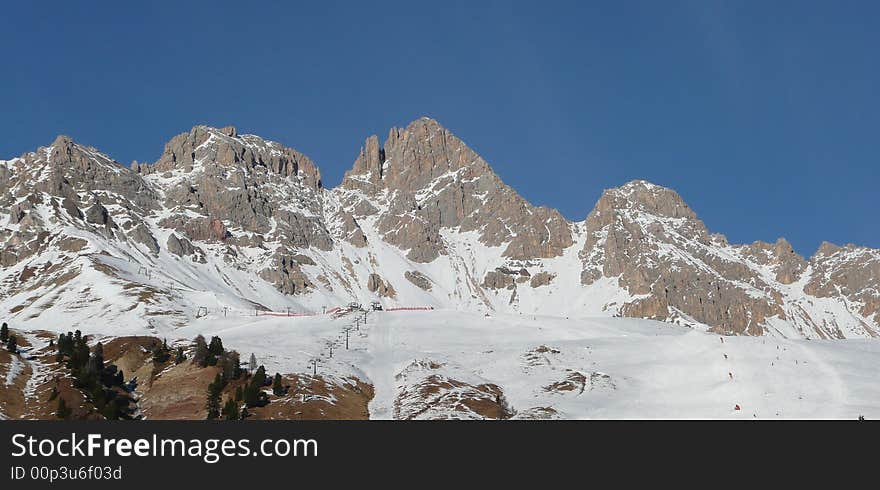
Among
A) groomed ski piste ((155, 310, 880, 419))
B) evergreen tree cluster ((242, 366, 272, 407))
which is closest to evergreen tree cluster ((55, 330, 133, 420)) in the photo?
evergreen tree cluster ((242, 366, 272, 407))

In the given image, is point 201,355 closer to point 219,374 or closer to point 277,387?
point 219,374

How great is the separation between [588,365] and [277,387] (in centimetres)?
4165

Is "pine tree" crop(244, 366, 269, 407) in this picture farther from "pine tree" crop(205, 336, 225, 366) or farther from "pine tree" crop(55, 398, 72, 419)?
"pine tree" crop(55, 398, 72, 419)

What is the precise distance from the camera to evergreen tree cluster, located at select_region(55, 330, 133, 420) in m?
95.6

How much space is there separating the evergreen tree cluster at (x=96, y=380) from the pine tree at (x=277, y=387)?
50.7 feet

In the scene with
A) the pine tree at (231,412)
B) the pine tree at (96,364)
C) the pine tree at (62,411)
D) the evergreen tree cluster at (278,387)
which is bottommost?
the pine tree at (231,412)

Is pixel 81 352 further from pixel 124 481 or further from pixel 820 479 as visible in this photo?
pixel 820 479

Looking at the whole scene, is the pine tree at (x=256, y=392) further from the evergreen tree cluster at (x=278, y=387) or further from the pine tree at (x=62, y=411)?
the pine tree at (x=62, y=411)

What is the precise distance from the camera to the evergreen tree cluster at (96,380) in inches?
3762

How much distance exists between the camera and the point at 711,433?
49281mm

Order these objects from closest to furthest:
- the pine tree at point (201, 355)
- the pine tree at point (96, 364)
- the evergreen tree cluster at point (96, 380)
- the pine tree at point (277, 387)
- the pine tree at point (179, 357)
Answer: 1. the evergreen tree cluster at point (96, 380)
2. the pine tree at point (277, 387)
3. the pine tree at point (96, 364)
4. the pine tree at point (201, 355)
5. the pine tree at point (179, 357)

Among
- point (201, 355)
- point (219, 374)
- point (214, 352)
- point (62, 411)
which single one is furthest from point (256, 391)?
point (62, 411)

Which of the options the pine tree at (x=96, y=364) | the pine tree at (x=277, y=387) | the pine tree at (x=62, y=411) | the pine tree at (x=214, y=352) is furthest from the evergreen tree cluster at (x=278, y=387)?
the pine tree at (x=62, y=411)

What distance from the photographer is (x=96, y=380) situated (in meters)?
104
